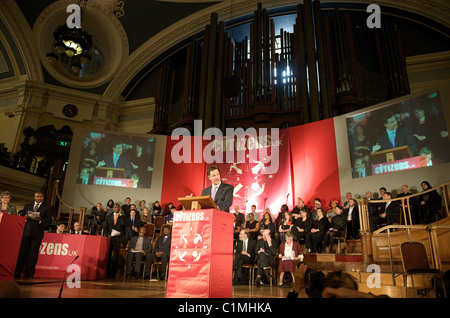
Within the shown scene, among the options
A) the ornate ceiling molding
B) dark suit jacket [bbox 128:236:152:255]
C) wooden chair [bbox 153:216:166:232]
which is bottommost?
dark suit jacket [bbox 128:236:152:255]

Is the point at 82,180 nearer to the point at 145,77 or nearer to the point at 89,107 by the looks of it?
the point at 89,107

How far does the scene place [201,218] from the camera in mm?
2838

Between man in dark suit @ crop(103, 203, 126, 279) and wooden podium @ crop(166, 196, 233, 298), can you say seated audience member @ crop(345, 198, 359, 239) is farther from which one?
man in dark suit @ crop(103, 203, 126, 279)

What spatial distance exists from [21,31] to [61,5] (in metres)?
1.74

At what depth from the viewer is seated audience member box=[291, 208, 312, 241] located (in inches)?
267

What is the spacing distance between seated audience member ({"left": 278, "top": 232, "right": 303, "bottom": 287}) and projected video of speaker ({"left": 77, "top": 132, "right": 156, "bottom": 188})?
5373 mm

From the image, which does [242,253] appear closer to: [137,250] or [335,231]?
[335,231]

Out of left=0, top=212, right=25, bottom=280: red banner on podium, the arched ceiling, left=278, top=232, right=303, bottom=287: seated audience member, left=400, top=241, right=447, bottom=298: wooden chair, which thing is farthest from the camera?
the arched ceiling

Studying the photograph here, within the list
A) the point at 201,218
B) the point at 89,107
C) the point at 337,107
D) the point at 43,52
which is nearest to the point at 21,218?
the point at 201,218

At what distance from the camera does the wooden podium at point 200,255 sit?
270cm

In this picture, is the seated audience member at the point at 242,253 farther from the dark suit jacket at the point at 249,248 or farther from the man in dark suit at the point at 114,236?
the man in dark suit at the point at 114,236

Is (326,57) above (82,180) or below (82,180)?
above

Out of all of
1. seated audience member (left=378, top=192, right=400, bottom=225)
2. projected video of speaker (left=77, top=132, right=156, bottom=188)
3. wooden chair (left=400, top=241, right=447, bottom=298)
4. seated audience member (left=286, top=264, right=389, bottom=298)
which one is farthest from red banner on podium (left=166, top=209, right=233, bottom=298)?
projected video of speaker (left=77, top=132, right=156, bottom=188)

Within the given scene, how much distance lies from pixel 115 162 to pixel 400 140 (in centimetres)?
784
